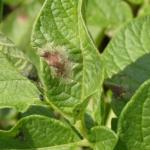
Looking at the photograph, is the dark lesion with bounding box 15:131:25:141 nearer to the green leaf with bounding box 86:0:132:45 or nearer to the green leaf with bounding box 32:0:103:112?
the green leaf with bounding box 32:0:103:112

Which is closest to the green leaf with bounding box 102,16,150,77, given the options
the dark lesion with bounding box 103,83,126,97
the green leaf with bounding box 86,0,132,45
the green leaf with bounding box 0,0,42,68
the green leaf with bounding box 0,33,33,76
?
the dark lesion with bounding box 103,83,126,97

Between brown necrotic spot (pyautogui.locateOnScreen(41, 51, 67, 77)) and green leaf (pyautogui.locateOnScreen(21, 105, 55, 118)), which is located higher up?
brown necrotic spot (pyautogui.locateOnScreen(41, 51, 67, 77))

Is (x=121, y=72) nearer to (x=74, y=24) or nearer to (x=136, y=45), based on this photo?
(x=136, y=45)

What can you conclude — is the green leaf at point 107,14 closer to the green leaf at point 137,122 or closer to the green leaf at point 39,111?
the green leaf at point 39,111

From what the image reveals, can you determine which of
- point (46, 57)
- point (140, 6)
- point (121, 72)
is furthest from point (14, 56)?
point (140, 6)

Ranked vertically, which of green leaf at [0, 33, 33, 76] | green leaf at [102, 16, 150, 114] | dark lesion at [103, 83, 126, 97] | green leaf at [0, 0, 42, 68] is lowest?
green leaf at [0, 0, 42, 68]

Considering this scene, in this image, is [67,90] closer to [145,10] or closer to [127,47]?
[127,47]

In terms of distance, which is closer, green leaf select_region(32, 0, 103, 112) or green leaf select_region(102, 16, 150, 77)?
green leaf select_region(32, 0, 103, 112)
